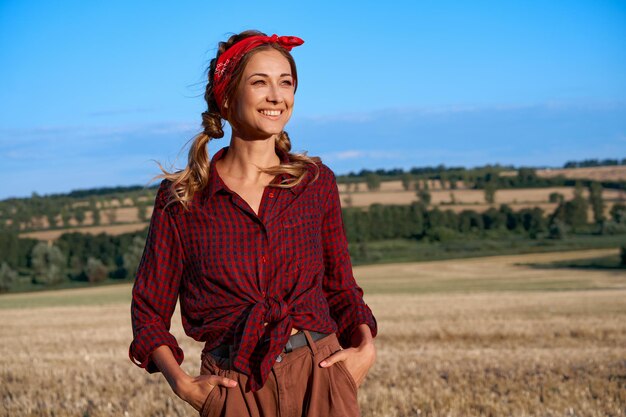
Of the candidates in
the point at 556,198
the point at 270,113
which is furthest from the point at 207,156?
the point at 556,198

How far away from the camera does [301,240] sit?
10.6 feet

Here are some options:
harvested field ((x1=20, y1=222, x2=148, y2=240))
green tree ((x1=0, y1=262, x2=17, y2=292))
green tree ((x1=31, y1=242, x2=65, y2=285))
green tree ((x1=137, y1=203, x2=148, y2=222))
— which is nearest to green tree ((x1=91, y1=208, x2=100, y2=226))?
harvested field ((x1=20, y1=222, x2=148, y2=240))

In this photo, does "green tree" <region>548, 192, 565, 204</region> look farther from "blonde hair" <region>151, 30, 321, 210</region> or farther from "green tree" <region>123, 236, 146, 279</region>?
"blonde hair" <region>151, 30, 321, 210</region>

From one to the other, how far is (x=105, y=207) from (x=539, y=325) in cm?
8205

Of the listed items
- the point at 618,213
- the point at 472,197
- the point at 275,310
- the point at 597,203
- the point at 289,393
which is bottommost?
the point at 618,213

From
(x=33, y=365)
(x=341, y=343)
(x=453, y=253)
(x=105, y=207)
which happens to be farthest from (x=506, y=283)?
(x=105, y=207)

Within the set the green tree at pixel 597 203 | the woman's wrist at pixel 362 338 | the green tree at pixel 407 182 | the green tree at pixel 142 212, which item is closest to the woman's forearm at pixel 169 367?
the woman's wrist at pixel 362 338

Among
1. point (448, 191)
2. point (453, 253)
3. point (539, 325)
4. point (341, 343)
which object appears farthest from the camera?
point (448, 191)

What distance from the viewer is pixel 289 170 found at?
11.0ft

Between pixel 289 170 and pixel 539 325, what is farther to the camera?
pixel 539 325

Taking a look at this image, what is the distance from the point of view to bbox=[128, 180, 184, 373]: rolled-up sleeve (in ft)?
10.7

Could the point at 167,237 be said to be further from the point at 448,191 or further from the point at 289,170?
the point at 448,191

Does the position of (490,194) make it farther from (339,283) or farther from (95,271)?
(339,283)

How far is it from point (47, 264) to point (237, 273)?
73871 mm
